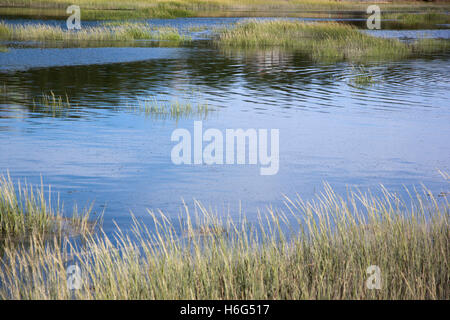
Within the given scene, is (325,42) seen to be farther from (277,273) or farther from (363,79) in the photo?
(277,273)

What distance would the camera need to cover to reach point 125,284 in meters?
6.07

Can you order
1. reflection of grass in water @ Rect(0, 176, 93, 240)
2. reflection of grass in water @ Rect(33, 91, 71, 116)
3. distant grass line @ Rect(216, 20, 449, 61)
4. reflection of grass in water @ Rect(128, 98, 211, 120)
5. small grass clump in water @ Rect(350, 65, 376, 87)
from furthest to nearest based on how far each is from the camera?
distant grass line @ Rect(216, 20, 449, 61)
small grass clump in water @ Rect(350, 65, 376, 87)
reflection of grass in water @ Rect(33, 91, 71, 116)
reflection of grass in water @ Rect(128, 98, 211, 120)
reflection of grass in water @ Rect(0, 176, 93, 240)

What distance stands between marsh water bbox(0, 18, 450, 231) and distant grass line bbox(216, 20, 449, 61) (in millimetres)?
4781

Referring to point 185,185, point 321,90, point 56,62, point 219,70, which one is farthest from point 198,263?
point 56,62

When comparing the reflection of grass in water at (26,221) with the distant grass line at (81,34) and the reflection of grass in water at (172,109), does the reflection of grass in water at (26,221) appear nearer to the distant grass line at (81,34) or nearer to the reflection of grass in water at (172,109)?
the reflection of grass in water at (172,109)

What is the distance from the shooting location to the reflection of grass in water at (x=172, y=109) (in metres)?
19.0

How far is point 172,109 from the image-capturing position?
19.5 m

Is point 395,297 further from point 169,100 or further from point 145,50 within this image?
point 145,50

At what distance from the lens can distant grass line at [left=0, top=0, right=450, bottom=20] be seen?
71.9 m

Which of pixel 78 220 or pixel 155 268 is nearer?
pixel 155 268

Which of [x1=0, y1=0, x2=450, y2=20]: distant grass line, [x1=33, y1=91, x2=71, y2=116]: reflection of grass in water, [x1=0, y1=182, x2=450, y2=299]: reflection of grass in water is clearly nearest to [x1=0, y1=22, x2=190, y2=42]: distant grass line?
[x1=0, y1=0, x2=450, y2=20]: distant grass line

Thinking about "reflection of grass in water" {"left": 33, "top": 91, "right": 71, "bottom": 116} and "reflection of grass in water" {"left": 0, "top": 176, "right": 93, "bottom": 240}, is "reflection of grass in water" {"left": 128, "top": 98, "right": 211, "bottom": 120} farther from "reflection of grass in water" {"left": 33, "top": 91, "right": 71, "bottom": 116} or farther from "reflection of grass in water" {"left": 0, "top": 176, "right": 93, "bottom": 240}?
"reflection of grass in water" {"left": 0, "top": 176, "right": 93, "bottom": 240}

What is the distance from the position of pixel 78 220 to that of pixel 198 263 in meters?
3.38
